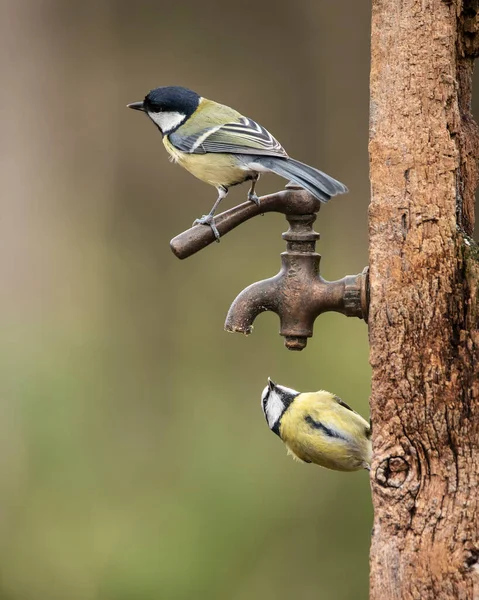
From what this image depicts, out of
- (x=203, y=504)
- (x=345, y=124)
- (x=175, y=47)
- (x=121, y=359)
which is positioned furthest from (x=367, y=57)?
(x=203, y=504)

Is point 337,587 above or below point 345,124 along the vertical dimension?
below

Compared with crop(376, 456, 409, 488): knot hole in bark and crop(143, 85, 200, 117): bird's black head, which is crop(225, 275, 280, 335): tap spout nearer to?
crop(376, 456, 409, 488): knot hole in bark

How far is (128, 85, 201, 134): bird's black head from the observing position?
2045 millimetres

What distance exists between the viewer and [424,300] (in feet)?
4.51

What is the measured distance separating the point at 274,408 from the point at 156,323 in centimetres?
138

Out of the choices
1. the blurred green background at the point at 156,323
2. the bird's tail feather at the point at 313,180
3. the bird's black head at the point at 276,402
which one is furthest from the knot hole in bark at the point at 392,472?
the blurred green background at the point at 156,323

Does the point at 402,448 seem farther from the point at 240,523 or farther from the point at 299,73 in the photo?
the point at 299,73

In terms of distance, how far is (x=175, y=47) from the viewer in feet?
10.9

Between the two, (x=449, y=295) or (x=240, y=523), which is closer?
(x=449, y=295)

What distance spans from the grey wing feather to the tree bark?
0.54 metres

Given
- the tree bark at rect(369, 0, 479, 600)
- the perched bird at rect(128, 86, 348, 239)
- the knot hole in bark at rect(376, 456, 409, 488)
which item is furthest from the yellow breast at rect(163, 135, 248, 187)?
the knot hole in bark at rect(376, 456, 409, 488)

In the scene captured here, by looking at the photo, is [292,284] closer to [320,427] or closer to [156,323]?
[320,427]

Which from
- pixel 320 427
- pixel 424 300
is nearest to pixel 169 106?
pixel 320 427

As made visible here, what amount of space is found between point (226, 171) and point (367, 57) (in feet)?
4.70
